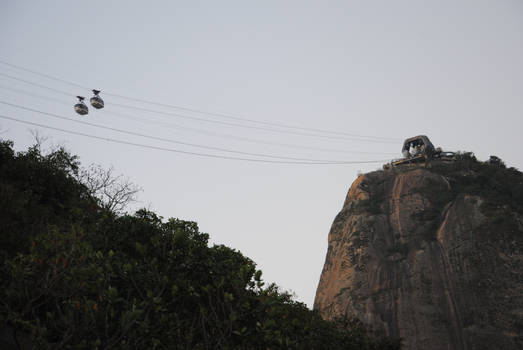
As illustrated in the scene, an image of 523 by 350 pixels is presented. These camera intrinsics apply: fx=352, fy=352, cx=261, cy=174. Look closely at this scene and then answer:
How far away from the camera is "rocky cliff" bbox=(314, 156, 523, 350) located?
114 ft

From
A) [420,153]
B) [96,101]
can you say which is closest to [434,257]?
[420,153]

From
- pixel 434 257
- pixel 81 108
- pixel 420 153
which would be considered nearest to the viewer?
pixel 81 108

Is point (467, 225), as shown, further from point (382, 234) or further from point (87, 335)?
point (87, 335)

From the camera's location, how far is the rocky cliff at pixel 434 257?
34.7 meters

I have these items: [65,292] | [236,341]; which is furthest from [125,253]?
[236,341]

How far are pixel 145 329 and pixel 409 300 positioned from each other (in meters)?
36.4

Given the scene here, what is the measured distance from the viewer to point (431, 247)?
41.1 m

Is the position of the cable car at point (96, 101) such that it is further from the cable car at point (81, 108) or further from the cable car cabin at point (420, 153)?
the cable car cabin at point (420, 153)

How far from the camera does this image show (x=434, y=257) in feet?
131

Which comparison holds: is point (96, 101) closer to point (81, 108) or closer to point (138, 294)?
point (81, 108)

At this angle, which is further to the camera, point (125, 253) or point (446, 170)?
point (446, 170)

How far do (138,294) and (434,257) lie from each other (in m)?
38.7

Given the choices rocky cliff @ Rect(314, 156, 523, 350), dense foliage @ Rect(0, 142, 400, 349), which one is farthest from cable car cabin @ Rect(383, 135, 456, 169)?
dense foliage @ Rect(0, 142, 400, 349)

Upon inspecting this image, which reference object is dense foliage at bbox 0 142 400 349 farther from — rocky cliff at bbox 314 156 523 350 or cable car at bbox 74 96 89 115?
rocky cliff at bbox 314 156 523 350
